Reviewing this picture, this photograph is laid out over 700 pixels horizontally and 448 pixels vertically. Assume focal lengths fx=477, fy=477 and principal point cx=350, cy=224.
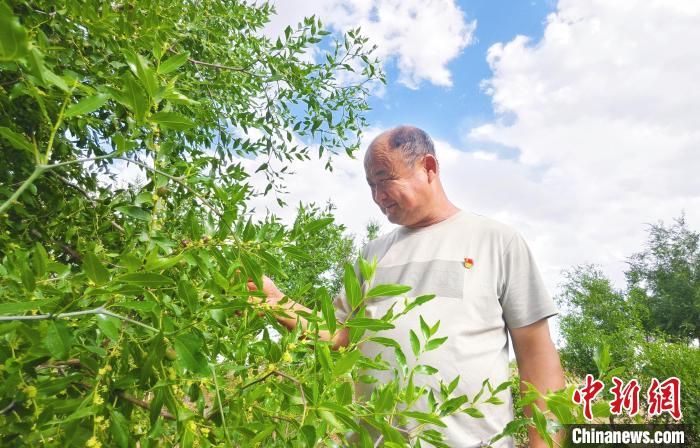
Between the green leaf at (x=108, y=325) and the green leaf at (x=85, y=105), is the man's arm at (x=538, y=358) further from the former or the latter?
the green leaf at (x=85, y=105)

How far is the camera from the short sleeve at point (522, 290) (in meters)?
2.06

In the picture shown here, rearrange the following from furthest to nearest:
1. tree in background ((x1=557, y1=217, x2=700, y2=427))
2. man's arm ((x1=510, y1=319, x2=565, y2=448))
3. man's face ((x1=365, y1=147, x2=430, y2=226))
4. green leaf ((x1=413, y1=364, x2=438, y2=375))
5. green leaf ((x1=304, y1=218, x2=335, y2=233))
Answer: tree in background ((x1=557, y1=217, x2=700, y2=427)) < man's face ((x1=365, y1=147, x2=430, y2=226)) < man's arm ((x1=510, y1=319, x2=565, y2=448)) < green leaf ((x1=413, y1=364, x2=438, y2=375)) < green leaf ((x1=304, y1=218, x2=335, y2=233))

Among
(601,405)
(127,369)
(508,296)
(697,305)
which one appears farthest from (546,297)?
(697,305)

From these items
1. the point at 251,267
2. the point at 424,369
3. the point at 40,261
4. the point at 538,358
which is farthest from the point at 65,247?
the point at 538,358

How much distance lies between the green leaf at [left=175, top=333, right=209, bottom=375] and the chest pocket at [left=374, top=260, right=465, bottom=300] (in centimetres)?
151

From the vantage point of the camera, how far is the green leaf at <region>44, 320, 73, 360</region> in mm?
734

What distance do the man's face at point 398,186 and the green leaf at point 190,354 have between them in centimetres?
182

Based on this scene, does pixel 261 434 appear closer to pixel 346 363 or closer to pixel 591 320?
pixel 346 363

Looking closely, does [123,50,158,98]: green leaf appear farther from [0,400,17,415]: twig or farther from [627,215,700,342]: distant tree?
[627,215,700,342]: distant tree

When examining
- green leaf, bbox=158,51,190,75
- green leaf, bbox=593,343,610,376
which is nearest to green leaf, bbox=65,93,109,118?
green leaf, bbox=158,51,190,75

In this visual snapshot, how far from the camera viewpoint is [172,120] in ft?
2.90

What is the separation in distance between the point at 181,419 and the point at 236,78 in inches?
103

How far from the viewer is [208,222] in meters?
1.10

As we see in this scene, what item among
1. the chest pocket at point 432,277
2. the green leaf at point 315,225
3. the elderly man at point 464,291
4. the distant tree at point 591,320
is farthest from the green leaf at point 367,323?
the distant tree at point 591,320
